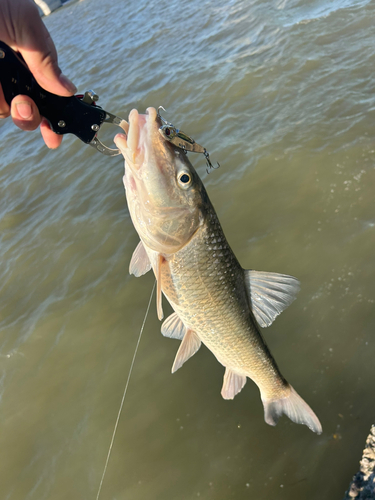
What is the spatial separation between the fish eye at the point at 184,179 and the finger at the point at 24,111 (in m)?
0.94

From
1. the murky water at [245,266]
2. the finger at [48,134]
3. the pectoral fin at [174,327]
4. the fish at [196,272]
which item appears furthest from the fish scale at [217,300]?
the finger at [48,134]

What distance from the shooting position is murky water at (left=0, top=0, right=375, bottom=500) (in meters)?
2.95

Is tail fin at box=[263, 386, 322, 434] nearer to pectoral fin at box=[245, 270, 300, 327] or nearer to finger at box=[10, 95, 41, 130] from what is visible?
pectoral fin at box=[245, 270, 300, 327]

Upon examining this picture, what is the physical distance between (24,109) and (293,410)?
106 inches

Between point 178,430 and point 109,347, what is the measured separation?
4.14 feet

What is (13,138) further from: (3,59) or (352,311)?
(352,311)

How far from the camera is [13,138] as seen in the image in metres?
9.48

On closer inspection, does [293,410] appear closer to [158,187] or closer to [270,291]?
[270,291]

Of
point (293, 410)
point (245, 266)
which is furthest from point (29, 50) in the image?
point (245, 266)

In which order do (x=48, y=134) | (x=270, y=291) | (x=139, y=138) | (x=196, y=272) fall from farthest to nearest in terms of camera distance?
1. (x=270, y=291)
2. (x=48, y=134)
3. (x=196, y=272)
4. (x=139, y=138)

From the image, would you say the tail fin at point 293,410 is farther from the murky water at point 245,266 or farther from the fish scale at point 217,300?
the murky water at point 245,266

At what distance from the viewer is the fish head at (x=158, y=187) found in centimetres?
186

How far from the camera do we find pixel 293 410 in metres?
2.52

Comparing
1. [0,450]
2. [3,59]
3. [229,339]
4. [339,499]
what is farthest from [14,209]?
[339,499]
